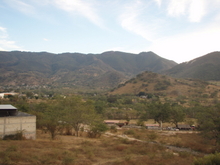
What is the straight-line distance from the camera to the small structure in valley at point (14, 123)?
2205 cm

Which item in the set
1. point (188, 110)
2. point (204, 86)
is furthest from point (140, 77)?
point (188, 110)

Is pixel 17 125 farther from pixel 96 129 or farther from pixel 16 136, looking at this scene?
pixel 96 129

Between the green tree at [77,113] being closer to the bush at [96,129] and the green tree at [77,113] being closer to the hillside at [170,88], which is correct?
the bush at [96,129]

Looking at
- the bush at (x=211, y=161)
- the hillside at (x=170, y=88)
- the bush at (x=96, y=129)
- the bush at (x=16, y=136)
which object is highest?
the hillside at (x=170, y=88)

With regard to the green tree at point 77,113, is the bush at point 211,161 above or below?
below

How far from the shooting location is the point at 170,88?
118750 mm

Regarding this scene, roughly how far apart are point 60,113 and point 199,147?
70.1 ft

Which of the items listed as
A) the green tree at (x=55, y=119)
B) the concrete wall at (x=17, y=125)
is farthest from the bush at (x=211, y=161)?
the green tree at (x=55, y=119)

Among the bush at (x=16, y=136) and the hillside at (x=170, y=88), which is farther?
the hillside at (x=170, y=88)

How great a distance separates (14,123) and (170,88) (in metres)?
108

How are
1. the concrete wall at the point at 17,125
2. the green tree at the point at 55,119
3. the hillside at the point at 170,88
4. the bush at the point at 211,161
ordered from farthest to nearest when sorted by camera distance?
the hillside at the point at 170,88 < the green tree at the point at 55,119 < the concrete wall at the point at 17,125 < the bush at the point at 211,161

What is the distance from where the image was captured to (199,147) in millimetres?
24734

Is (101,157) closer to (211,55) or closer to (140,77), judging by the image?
(140,77)

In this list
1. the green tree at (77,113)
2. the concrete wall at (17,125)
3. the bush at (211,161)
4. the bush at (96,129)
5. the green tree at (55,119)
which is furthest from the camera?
the bush at (96,129)
